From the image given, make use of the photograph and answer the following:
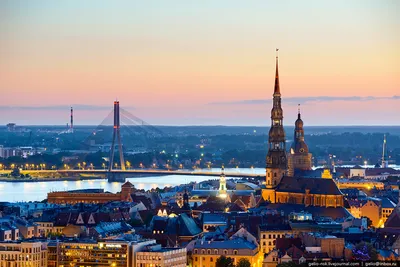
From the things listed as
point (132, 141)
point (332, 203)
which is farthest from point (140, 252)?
point (132, 141)

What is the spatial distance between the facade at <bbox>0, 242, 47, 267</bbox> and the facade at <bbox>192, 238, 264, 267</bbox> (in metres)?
2.65

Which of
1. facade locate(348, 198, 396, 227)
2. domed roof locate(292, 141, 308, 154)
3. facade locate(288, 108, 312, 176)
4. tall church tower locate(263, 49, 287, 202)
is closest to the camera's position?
facade locate(348, 198, 396, 227)

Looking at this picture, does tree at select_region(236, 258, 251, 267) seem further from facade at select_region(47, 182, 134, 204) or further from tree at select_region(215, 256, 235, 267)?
facade at select_region(47, 182, 134, 204)

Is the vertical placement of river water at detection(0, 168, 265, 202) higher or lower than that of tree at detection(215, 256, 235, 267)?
higher

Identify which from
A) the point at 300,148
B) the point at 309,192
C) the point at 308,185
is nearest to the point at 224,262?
the point at 309,192

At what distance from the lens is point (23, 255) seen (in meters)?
21.8

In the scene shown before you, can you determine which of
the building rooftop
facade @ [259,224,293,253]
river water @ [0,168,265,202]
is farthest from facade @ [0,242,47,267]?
river water @ [0,168,265,202]

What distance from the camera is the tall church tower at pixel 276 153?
1330 inches

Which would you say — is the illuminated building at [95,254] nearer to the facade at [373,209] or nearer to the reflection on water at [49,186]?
the facade at [373,209]

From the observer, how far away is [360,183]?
143 feet

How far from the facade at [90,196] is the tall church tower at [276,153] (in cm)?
520

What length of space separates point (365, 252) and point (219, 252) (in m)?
2.49

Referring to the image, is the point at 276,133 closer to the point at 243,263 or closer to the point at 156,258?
the point at 243,263

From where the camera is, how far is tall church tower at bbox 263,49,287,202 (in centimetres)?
3378
